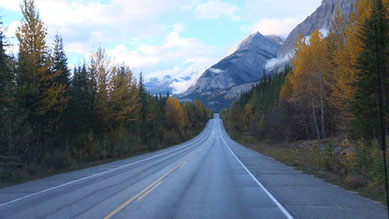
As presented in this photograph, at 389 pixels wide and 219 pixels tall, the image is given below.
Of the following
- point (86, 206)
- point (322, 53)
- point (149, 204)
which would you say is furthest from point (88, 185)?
point (322, 53)

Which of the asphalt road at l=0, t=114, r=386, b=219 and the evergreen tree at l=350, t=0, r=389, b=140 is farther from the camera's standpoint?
the evergreen tree at l=350, t=0, r=389, b=140

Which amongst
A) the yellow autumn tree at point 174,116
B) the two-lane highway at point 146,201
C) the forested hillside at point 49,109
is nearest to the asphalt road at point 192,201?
the two-lane highway at point 146,201

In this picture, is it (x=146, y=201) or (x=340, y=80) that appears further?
(x=340, y=80)

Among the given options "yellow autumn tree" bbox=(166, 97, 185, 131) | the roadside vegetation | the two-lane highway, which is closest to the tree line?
the roadside vegetation

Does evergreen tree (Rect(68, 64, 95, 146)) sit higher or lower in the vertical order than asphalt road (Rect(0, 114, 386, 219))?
higher

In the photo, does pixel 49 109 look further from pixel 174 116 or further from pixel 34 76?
pixel 174 116

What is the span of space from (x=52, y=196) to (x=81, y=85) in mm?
19710

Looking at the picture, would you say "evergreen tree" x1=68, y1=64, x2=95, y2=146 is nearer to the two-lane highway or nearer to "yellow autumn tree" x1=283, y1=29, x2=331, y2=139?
the two-lane highway

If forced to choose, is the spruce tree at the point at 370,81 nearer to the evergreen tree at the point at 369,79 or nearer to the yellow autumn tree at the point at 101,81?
the evergreen tree at the point at 369,79

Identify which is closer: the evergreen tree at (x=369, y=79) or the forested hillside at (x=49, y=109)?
the evergreen tree at (x=369, y=79)

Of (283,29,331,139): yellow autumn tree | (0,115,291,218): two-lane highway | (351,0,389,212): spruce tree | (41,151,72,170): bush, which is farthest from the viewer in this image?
(283,29,331,139): yellow autumn tree

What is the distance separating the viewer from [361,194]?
736 centimetres

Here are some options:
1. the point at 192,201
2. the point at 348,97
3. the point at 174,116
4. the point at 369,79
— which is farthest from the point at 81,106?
the point at 174,116

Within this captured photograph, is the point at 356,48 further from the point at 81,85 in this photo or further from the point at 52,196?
the point at 81,85
